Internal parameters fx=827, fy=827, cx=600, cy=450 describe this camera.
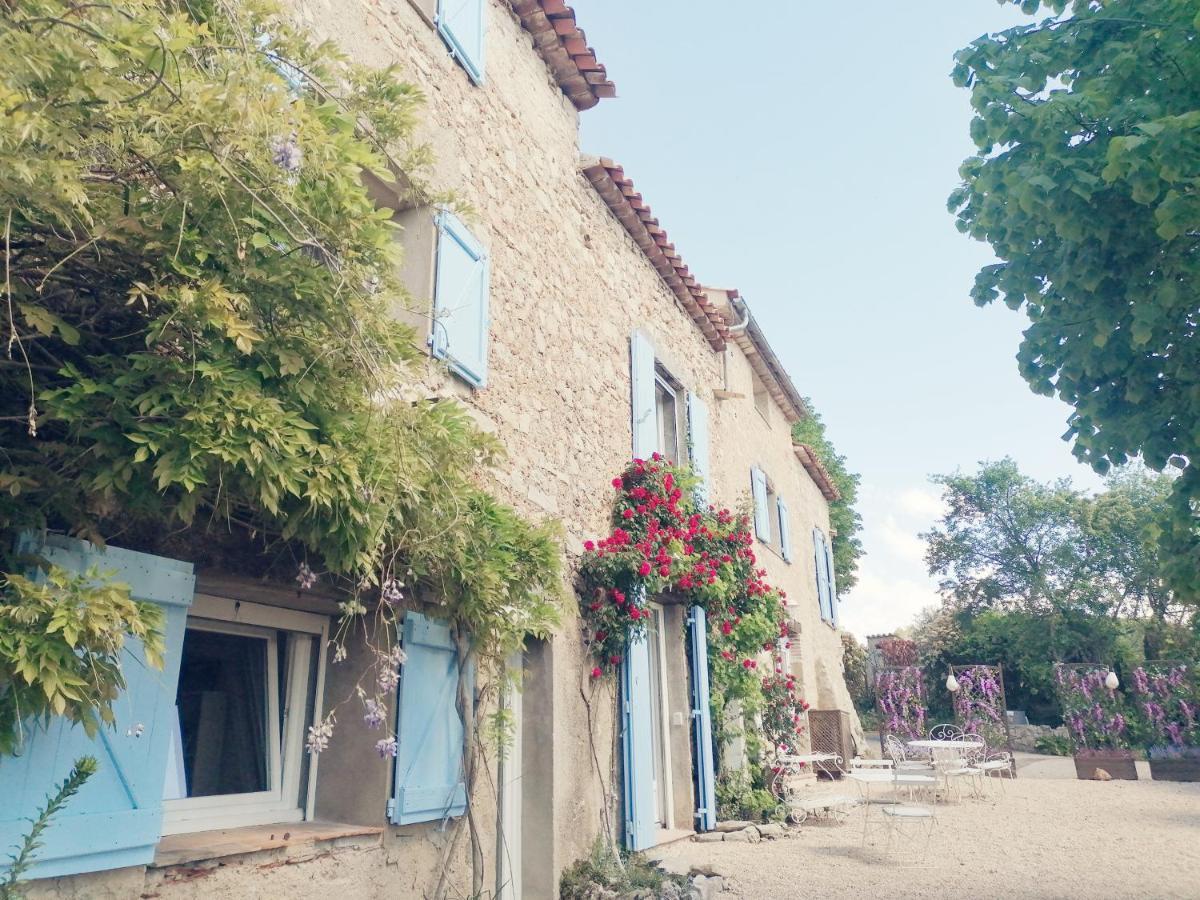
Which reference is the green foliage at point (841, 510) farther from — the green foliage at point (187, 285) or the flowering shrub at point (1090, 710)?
the green foliage at point (187, 285)

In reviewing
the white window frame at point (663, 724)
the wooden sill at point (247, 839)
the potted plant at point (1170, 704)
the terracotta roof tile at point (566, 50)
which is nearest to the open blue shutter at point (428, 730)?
the wooden sill at point (247, 839)

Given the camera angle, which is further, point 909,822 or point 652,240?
point 909,822

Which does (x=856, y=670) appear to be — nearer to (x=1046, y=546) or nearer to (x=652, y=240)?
(x=1046, y=546)

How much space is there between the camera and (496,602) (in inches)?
142

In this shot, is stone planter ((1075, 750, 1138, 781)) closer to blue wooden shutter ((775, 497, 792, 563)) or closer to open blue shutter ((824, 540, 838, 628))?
open blue shutter ((824, 540, 838, 628))

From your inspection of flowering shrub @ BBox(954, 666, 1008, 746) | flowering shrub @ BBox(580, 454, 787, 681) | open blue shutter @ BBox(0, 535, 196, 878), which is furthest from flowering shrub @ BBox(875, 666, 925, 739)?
open blue shutter @ BBox(0, 535, 196, 878)

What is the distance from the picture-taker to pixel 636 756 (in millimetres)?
5605

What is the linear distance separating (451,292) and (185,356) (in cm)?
243

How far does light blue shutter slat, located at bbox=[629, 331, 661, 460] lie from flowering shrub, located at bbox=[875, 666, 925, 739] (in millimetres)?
8870

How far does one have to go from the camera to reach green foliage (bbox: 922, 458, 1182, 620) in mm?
21703

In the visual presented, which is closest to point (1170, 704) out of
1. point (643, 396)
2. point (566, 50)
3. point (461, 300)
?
point (643, 396)

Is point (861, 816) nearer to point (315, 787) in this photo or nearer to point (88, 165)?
point (315, 787)

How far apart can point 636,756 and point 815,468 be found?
1002 cm

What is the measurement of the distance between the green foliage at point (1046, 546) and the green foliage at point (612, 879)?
19969mm
